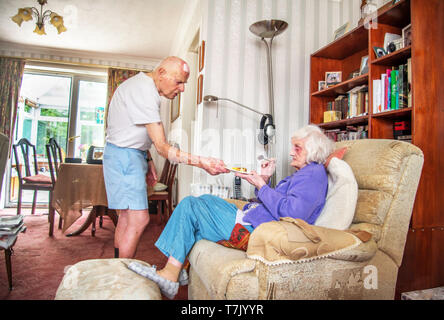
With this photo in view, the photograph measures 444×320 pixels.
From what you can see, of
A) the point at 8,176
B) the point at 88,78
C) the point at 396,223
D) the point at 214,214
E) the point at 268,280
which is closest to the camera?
the point at 268,280

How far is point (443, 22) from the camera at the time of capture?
1.72 metres

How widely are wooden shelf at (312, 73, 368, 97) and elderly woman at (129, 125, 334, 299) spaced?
99 centimetres

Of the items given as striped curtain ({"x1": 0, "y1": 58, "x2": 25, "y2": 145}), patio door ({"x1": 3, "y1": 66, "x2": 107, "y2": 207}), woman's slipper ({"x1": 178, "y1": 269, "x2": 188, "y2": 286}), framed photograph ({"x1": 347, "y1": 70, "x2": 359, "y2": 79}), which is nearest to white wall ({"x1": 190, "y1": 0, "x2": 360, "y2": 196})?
framed photograph ({"x1": 347, "y1": 70, "x2": 359, "y2": 79})

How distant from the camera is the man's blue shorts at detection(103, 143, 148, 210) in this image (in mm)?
1477

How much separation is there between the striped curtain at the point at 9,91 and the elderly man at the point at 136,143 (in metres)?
4.26

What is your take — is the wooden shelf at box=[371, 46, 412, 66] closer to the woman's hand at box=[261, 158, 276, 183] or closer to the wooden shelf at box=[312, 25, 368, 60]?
the wooden shelf at box=[312, 25, 368, 60]

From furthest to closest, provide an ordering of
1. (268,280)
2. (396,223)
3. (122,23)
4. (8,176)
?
(8,176), (122,23), (396,223), (268,280)

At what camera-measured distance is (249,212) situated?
1.37 metres

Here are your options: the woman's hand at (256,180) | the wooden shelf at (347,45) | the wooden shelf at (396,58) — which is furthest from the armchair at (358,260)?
the wooden shelf at (347,45)

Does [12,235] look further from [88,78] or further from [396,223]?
[88,78]

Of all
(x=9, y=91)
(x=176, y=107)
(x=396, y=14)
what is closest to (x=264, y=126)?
(x=396, y=14)

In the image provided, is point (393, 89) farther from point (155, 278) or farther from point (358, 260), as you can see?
point (155, 278)
